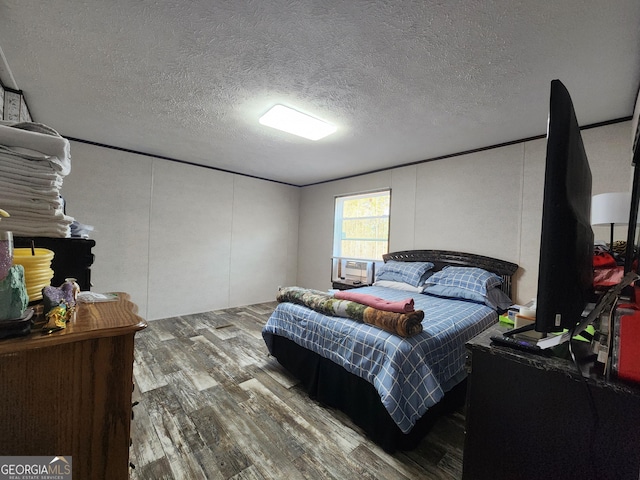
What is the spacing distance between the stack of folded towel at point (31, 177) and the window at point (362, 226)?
367 centimetres

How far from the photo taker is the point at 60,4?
1314 millimetres

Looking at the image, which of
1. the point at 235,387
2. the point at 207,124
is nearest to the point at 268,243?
the point at 207,124

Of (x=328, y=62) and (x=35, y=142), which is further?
(x=328, y=62)

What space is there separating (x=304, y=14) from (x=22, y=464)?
1930 millimetres

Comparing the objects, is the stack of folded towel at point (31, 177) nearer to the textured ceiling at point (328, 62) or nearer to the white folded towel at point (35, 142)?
the white folded towel at point (35, 142)

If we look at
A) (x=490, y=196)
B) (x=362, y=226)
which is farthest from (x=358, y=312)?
(x=362, y=226)

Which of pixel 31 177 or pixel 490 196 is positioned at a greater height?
pixel 490 196

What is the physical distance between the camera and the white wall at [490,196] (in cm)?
238

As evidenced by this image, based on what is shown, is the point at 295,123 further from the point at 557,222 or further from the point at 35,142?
the point at 557,222

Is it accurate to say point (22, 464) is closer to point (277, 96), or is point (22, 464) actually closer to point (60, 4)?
point (60, 4)

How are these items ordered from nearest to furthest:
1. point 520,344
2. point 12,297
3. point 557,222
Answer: point 12,297 < point 557,222 < point 520,344

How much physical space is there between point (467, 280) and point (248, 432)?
8.11 feet

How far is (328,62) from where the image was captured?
1.69m

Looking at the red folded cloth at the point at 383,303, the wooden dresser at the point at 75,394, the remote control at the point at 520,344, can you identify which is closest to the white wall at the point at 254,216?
the red folded cloth at the point at 383,303
